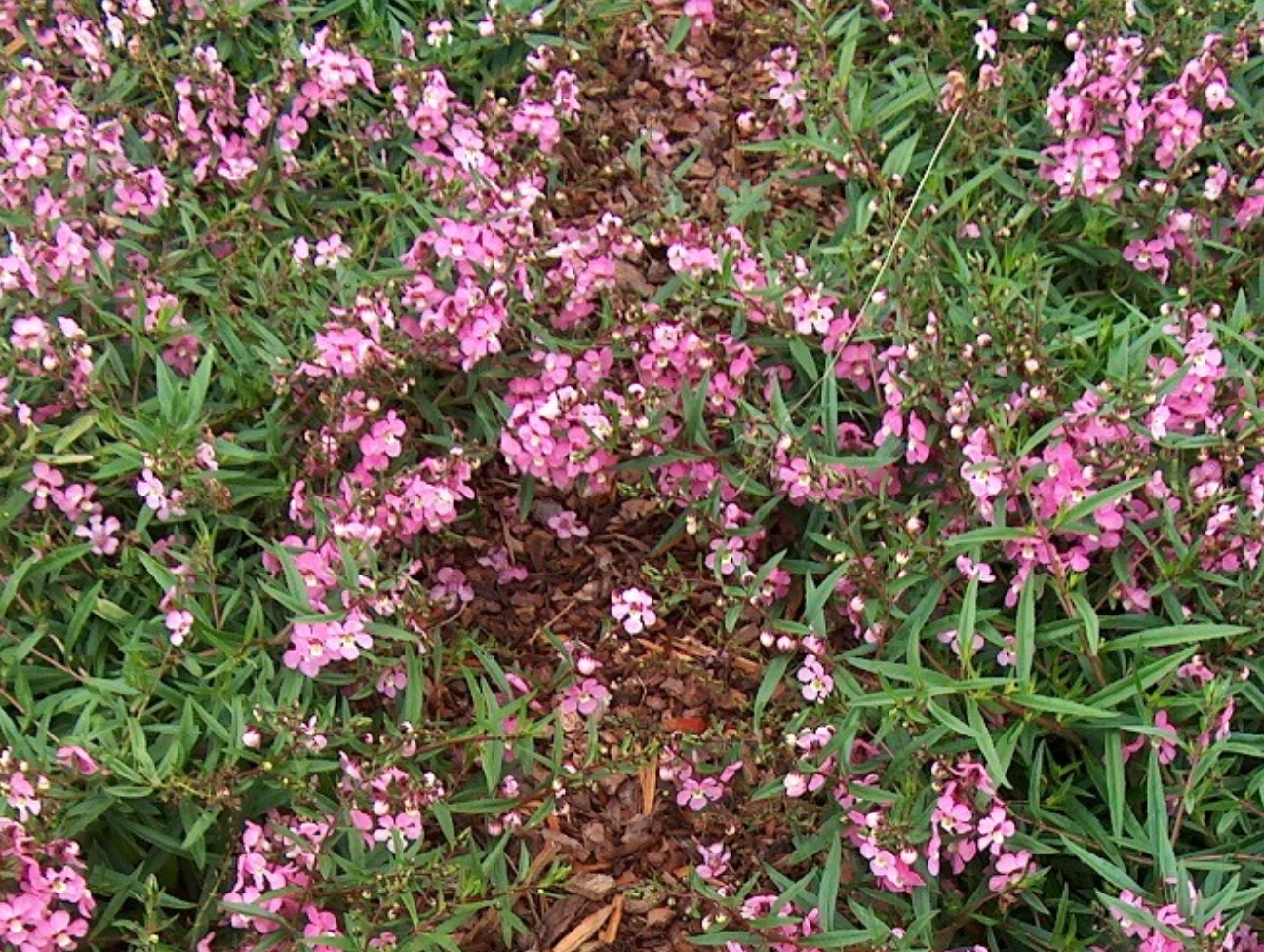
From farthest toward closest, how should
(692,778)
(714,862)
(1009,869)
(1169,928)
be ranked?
(692,778)
(714,862)
(1009,869)
(1169,928)

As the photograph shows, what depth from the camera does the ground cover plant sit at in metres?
3.12

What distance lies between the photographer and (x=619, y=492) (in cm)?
389

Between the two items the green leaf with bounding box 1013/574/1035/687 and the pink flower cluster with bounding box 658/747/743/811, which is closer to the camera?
the green leaf with bounding box 1013/574/1035/687

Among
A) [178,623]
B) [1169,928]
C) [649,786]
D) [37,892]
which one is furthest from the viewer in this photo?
[649,786]

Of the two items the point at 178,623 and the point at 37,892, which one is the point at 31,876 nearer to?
the point at 37,892

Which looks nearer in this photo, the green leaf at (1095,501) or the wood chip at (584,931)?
the green leaf at (1095,501)

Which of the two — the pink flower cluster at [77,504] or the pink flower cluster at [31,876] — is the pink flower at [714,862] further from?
the pink flower cluster at [77,504]

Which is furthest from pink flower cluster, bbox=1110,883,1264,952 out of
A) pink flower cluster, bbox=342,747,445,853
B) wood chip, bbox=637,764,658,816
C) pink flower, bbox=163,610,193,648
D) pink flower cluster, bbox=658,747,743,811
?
pink flower, bbox=163,610,193,648

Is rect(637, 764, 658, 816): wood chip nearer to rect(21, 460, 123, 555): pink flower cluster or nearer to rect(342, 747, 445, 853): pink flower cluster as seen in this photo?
rect(342, 747, 445, 853): pink flower cluster

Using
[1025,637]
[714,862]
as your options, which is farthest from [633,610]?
[1025,637]

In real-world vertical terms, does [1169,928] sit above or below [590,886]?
above

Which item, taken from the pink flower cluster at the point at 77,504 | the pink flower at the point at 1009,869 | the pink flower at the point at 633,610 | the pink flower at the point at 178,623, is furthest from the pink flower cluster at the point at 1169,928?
the pink flower cluster at the point at 77,504

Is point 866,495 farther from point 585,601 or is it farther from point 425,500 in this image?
point 425,500

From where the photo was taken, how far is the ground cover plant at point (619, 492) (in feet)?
10.2
